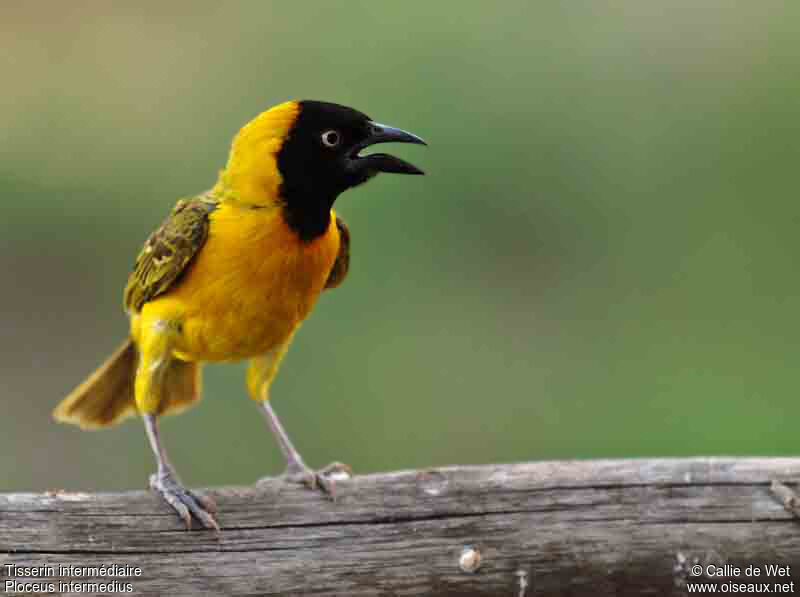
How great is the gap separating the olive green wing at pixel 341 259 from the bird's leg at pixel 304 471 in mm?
601

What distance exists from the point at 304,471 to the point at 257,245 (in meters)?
0.92

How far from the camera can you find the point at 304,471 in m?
5.31

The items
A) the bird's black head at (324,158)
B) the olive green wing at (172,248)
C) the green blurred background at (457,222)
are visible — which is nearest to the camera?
the bird's black head at (324,158)

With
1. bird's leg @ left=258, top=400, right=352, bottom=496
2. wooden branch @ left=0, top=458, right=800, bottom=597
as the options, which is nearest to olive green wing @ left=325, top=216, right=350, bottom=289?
bird's leg @ left=258, top=400, right=352, bottom=496

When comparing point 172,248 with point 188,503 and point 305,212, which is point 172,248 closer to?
point 305,212

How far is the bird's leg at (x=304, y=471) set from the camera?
475 cm

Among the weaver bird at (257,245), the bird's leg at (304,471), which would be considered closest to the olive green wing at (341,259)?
the weaver bird at (257,245)

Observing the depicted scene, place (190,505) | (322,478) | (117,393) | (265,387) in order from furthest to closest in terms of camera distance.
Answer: (117,393) → (265,387) → (322,478) → (190,505)

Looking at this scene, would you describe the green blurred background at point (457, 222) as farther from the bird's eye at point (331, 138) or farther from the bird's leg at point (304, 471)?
the bird's eye at point (331, 138)

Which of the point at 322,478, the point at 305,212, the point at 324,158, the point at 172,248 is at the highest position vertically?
the point at 324,158

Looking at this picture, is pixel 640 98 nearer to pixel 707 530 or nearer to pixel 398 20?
pixel 398 20

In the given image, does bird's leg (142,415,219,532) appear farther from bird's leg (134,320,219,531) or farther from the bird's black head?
the bird's black head

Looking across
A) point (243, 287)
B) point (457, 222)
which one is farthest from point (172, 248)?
Answer: point (457, 222)

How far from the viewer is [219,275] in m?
5.17
